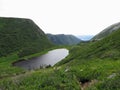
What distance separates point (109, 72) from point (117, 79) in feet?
18.5

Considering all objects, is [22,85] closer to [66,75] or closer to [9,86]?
[9,86]

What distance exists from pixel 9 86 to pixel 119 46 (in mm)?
37014

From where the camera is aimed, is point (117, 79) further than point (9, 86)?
No

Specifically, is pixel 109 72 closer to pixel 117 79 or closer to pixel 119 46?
pixel 117 79

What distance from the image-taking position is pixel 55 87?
2575 centimetres

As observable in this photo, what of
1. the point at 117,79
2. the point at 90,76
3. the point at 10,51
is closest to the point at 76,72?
the point at 90,76

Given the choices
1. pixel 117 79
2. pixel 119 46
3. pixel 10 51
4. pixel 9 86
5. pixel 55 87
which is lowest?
pixel 10 51

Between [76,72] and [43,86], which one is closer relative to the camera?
[43,86]

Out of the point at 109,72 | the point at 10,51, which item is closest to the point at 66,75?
the point at 109,72

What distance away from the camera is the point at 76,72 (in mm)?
32938

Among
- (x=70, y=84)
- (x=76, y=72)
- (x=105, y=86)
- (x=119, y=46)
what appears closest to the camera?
(x=105, y=86)

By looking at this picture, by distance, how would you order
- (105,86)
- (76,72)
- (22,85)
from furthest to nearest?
1. (76,72)
2. (22,85)
3. (105,86)

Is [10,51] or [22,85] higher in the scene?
[22,85]

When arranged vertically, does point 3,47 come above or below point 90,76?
below
